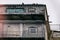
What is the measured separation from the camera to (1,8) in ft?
56.0

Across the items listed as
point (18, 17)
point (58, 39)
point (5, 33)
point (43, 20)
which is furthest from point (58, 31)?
Answer: point (5, 33)

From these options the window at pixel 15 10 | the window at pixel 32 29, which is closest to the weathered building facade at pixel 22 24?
the window at pixel 32 29

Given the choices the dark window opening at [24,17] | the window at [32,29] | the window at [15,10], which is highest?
the window at [15,10]

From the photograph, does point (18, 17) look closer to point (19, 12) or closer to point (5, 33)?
point (19, 12)

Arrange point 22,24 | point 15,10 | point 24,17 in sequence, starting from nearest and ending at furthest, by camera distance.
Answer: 1. point 22,24
2. point 24,17
3. point 15,10

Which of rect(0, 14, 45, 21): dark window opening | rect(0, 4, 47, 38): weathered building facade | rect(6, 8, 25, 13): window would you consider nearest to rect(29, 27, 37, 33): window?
rect(0, 4, 47, 38): weathered building facade

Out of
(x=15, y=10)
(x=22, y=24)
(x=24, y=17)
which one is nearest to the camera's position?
(x=22, y=24)

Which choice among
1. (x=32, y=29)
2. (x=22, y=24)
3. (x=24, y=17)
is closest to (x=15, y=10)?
(x=24, y=17)

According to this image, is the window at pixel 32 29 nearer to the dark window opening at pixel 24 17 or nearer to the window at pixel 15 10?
the dark window opening at pixel 24 17

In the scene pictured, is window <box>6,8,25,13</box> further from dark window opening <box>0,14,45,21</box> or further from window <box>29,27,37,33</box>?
window <box>29,27,37,33</box>

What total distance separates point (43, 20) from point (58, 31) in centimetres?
188

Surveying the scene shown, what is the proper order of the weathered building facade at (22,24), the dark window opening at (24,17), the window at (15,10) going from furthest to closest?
1. the window at (15,10)
2. the dark window opening at (24,17)
3. the weathered building facade at (22,24)

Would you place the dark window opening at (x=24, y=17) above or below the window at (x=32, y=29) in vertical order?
above

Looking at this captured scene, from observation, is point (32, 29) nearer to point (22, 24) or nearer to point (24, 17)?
point (22, 24)
